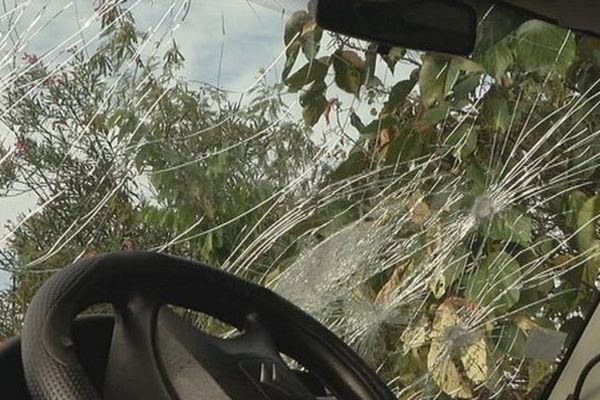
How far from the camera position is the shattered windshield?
4.34ft

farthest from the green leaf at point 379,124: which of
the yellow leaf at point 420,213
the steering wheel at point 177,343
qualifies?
the steering wheel at point 177,343

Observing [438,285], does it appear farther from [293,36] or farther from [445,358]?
[293,36]

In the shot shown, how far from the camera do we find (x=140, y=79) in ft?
4.60

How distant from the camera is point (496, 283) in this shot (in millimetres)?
1809

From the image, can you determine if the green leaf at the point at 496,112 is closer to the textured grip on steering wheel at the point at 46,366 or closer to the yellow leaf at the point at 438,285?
the yellow leaf at the point at 438,285

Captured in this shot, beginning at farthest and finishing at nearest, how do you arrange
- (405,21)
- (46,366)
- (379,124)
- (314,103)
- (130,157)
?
1. (379,124)
2. (314,103)
3. (130,157)
4. (405,21)
5. (46,366)

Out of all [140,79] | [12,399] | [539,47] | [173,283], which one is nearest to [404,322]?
[539,47]

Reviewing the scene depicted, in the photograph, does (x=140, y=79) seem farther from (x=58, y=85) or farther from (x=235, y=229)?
(x=235, y=229)

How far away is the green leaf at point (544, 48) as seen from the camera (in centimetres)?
166

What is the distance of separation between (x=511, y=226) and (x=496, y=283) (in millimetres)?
89

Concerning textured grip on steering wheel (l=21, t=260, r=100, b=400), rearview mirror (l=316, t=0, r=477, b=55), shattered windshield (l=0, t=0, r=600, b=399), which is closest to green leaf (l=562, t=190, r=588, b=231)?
shattered windshield (l=0, t=0, r=600, b=399)

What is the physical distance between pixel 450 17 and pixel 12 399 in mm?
578

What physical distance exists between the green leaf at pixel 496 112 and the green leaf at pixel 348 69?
238 mm

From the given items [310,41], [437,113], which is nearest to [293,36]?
[310,41]
